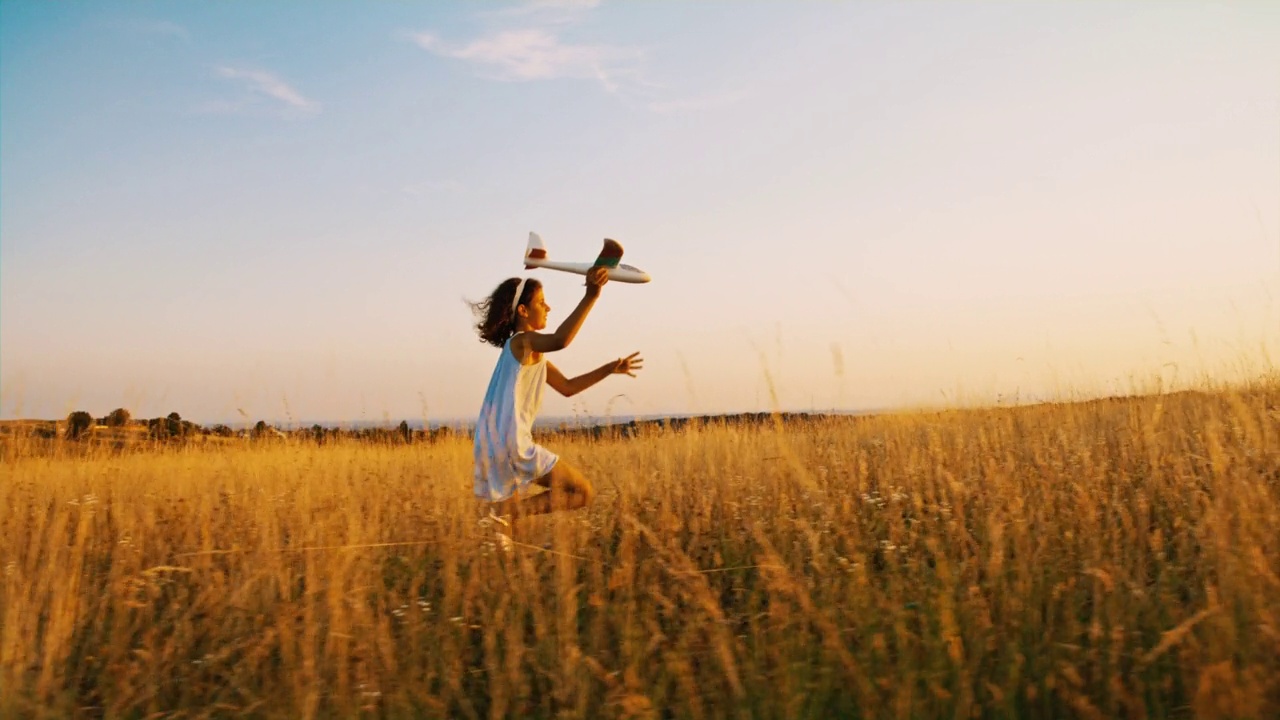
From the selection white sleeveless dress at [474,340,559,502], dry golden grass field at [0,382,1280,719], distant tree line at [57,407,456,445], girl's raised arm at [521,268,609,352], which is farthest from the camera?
distant tree line at [57,407,456,445]

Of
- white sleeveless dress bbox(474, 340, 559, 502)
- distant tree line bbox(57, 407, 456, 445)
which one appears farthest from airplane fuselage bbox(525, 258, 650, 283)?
distant tree line bbox(57, 407, 456, 445)

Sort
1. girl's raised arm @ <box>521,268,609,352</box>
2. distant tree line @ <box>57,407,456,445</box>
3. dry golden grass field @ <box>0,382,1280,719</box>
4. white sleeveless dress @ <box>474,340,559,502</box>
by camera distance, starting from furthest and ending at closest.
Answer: distant tree line @ <box>57,407,456,445</box> → white sleeveless dress @ <box>474,340,559,502</box> → girl's raised arm @ <box>521,268,609,352</box> → dry golden grass field @ <box>0,382,1280,719</box>

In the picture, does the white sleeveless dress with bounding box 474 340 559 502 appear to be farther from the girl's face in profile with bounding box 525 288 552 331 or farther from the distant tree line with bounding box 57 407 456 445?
the distant tree line with bounding box 57 407 456 445

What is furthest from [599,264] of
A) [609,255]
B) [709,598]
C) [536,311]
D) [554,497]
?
[709,598]

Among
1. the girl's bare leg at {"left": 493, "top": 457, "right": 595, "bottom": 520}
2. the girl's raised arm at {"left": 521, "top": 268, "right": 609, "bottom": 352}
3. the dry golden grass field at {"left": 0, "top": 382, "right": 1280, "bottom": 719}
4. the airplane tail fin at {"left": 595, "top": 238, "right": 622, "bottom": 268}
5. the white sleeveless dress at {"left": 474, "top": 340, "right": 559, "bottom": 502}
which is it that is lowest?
the dry golden grass field at {"left": 0, "top": 382, "right": 1280, "bottom": 719}

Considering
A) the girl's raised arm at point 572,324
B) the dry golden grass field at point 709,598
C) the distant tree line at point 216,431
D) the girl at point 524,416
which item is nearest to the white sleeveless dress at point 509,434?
the girl at point 524,416

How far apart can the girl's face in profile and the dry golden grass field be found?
4.17 feet

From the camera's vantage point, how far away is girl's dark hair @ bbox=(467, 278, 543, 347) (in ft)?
18.6

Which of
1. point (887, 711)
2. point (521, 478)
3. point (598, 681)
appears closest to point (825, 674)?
point (887, 711)

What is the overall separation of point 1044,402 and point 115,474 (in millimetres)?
9921

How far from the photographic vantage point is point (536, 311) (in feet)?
18.6

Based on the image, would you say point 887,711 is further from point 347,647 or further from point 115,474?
point 115,474

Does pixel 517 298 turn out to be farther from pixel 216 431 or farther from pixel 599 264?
pixel 216 431

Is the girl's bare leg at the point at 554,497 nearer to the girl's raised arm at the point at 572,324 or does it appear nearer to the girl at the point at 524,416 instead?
the girl at the point at 524,416
